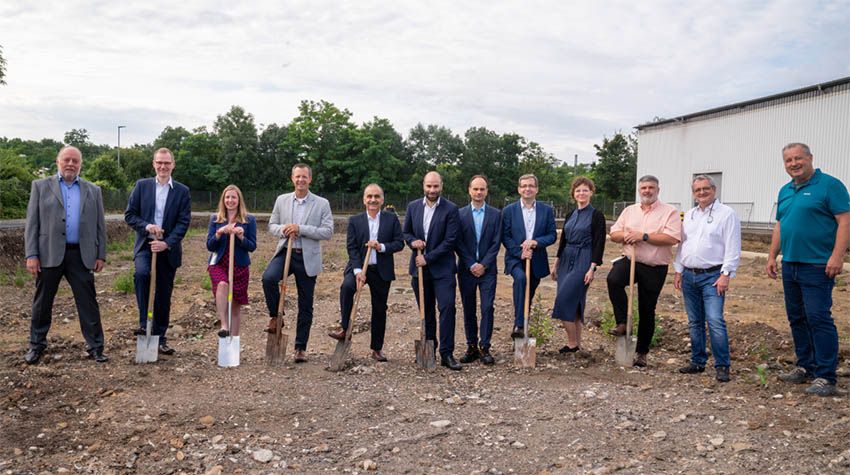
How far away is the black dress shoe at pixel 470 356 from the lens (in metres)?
6.50

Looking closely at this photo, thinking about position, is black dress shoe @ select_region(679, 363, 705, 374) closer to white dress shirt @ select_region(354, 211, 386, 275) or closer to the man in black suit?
the man in black suit

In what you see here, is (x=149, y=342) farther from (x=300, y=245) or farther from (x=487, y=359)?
(x=487, y=359)

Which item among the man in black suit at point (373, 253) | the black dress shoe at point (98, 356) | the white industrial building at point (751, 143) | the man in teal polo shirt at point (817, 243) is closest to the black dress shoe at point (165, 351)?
the black dress shoe at point (98, 356)

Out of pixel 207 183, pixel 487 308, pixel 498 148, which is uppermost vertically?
pixel 498 148

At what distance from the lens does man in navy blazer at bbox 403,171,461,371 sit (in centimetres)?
617

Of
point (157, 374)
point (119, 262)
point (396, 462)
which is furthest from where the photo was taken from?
point (119, 262)

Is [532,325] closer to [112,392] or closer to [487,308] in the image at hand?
[487,308]

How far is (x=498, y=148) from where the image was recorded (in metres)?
51.4

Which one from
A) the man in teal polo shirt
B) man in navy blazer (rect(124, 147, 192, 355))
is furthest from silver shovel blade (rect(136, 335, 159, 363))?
the man in teal polo shirt

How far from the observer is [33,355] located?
5941mm

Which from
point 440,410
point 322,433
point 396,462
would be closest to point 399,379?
point 440,410

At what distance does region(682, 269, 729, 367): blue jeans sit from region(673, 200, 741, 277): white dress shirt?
13cm

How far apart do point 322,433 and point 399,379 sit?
4.75 ft

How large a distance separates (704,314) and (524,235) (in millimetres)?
1813
